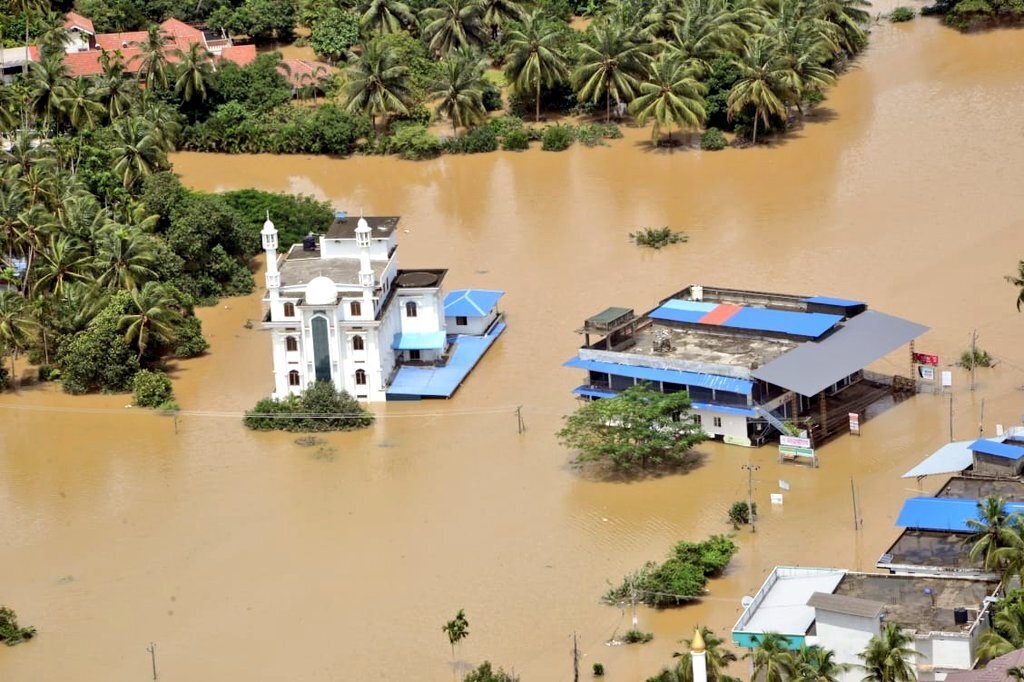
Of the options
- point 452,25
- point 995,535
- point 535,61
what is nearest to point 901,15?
point 535,61

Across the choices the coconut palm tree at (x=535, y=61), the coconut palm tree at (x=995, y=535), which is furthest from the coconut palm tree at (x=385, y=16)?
the coconut palm tree at (x=995, y=535)

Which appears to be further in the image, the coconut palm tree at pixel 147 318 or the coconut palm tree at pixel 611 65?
the coconut palm tree at pixel 611 65

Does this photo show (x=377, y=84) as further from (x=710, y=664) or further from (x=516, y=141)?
(x=710, y=664)

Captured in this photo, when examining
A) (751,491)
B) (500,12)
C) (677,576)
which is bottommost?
(677,576)

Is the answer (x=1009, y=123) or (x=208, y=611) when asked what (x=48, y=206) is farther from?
(x=1009, y=123)

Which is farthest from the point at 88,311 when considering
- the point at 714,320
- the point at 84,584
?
the point at 714,320

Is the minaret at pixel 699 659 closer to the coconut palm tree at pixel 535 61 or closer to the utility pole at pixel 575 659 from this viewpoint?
the utility pole at pixel 575 659

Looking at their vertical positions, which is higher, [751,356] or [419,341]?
[419,341]
